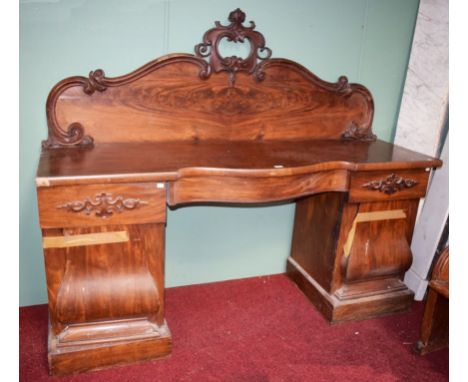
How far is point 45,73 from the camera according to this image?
2041 mm

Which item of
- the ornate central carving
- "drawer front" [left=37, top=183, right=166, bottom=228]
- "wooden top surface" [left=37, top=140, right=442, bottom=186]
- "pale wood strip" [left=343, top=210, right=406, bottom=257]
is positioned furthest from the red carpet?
the ornate central carving

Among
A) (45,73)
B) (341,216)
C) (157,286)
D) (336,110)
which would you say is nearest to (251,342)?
(157,286)

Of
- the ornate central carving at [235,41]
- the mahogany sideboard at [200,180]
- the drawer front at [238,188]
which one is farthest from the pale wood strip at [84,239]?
the ornate central carving at [235,41]

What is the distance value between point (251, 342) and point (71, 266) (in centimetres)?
95

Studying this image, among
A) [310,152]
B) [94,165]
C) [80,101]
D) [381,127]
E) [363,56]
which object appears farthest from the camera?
[381,127]

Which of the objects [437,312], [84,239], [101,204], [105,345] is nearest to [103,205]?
[101,204]

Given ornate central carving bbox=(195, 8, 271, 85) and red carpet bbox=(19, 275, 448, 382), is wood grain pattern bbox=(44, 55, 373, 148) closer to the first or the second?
ornate central carving bbox=(195, 8, 271, 85)

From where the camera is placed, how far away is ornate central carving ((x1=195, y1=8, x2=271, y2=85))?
2201 mm

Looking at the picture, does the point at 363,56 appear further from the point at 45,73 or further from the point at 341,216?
the point at 45,73

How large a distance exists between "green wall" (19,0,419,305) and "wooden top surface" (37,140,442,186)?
1.21 ft

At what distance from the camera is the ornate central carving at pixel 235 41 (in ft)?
7.22

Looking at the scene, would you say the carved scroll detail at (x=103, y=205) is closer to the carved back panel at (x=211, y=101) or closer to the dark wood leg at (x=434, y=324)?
the carved back panel at (x=211, y=101)

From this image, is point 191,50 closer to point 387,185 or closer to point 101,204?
point 101,204

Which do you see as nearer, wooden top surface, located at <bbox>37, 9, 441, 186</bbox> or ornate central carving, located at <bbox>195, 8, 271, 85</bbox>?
wooden top surface, located at <bbox>37, 9, 441, 186</bbox>
